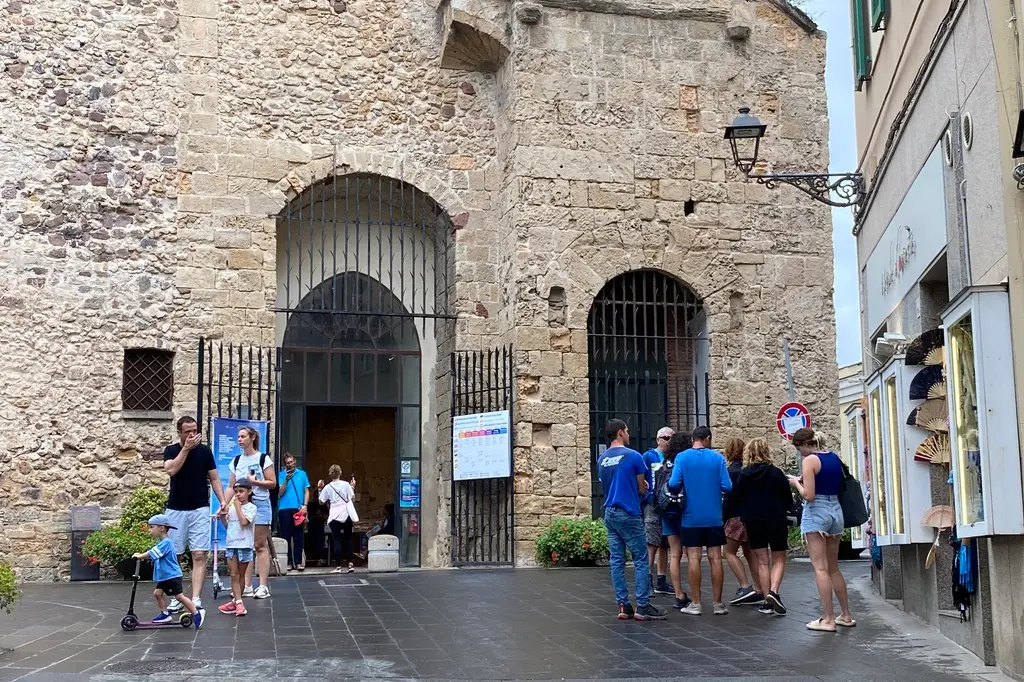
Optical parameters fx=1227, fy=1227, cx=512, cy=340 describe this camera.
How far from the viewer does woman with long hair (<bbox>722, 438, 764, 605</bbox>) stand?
9727 millimetres

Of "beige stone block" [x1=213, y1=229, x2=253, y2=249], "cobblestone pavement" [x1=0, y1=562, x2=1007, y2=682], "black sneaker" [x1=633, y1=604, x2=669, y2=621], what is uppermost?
"beige stone block" [x1=213, y1=229, x2=253, y2=249]

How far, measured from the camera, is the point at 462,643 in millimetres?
8008

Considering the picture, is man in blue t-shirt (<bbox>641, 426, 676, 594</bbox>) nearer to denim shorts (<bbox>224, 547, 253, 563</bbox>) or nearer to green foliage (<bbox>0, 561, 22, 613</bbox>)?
denim shorts (<bbox>224, 547, 253, 563</bbox>)

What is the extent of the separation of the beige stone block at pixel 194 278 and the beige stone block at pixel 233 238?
14.6 inches

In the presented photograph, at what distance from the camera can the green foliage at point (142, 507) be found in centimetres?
1403

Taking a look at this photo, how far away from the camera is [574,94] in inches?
619

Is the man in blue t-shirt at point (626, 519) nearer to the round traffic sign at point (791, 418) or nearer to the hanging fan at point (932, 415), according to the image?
the hanging fan at point (932, 415)

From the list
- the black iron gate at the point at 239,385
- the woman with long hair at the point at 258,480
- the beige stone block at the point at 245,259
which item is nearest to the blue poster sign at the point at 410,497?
the black iron gate at the point at 239,385

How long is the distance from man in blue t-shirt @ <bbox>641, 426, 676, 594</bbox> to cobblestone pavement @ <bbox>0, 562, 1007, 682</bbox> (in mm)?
507

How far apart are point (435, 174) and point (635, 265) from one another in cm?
289

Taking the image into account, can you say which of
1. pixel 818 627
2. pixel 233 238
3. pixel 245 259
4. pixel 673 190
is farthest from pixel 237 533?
pixel 673 190

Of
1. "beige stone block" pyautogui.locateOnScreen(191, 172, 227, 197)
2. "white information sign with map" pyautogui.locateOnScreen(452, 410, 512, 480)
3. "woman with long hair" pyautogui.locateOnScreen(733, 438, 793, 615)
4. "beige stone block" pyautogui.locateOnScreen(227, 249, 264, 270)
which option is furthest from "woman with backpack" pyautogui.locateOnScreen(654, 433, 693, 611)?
"beige stone block" pyautogui.locateOnScreen(191, 172, 227, 197)

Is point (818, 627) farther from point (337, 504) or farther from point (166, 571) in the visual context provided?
point (337, 504)

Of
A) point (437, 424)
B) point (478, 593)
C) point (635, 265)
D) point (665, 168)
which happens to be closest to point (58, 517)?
point (437, 424)
